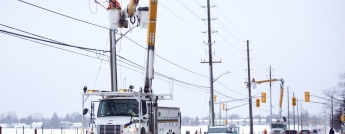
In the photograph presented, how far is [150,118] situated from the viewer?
2616 cm

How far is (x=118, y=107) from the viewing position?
25.3 meters

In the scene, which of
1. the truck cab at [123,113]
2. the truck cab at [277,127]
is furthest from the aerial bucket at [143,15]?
the truck cab at [277,127]

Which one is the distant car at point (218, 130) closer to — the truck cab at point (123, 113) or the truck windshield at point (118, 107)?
the truck cab at point (123, 113)

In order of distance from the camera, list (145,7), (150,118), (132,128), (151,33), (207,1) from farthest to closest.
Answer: (207,1)
(145,7)
(151,33)
(150,118)
(132,128)

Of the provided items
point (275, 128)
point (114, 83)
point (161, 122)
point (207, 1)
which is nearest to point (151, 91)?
point (161, 122)

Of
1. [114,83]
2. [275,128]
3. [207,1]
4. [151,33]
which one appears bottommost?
[275,128]

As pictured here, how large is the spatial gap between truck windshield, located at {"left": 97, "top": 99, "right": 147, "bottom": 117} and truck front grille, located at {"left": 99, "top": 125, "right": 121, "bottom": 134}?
2.69ft

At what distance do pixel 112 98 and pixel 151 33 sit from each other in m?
6.59

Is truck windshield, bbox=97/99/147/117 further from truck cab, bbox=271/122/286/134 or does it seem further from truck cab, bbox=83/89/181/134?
truck cab, bbox=271/122/286/134

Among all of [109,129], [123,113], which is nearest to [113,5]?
[123,113]

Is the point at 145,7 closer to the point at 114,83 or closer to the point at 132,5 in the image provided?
the point at 132,5

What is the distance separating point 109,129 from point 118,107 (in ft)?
3.94

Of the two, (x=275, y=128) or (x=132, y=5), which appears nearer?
(x=132, y=5)

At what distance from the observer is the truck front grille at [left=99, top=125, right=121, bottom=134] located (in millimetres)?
24531
